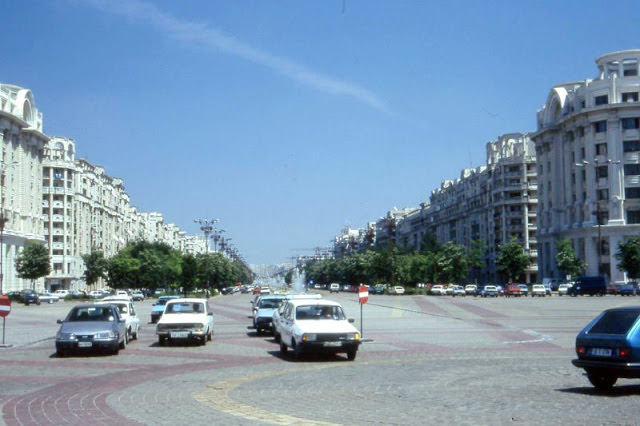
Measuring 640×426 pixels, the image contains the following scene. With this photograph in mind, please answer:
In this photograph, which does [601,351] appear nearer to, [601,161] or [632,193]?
[601,161]

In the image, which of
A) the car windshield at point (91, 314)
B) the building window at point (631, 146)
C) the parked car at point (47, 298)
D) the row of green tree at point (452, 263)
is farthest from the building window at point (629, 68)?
the car windshield at point (91, 314)

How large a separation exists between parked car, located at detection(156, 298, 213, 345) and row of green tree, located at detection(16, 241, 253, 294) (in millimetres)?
55614

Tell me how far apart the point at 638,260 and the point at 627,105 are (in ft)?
67.8

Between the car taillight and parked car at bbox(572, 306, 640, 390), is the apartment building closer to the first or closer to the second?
parked car at bbox(572, 306, 640, 390)

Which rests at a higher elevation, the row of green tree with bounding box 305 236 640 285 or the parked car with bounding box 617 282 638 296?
the row of green tree with bounding box 305 236 640 285

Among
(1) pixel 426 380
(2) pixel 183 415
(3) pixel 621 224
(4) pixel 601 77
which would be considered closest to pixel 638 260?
(3) pixel 621 224

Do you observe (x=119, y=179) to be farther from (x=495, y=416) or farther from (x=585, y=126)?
(x=495, y=416)

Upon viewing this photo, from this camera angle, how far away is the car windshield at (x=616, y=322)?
41.9 ft

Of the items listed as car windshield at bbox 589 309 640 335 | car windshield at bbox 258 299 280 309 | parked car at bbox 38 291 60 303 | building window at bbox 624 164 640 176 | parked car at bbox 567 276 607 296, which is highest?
building window at bbox 624 164 640 176

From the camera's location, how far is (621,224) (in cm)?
9469

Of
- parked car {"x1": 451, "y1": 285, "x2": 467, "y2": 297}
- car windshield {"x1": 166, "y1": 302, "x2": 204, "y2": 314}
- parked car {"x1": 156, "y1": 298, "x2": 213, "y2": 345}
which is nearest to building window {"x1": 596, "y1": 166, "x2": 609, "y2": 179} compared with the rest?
parked car {"x1": 451, "y1": 285, "x2": 467, "y2": 297}

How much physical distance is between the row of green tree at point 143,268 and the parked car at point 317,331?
6131 cm

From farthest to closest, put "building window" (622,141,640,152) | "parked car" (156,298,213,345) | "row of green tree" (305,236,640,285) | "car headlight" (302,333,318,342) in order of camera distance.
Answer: "building window" (622,141,640,152) → "row of green tree" (305,236,640,285) → "parked car" (156,298,213,345) → "car headlight" (302,333,318,342)

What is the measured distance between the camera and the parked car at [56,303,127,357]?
21.3 metres
